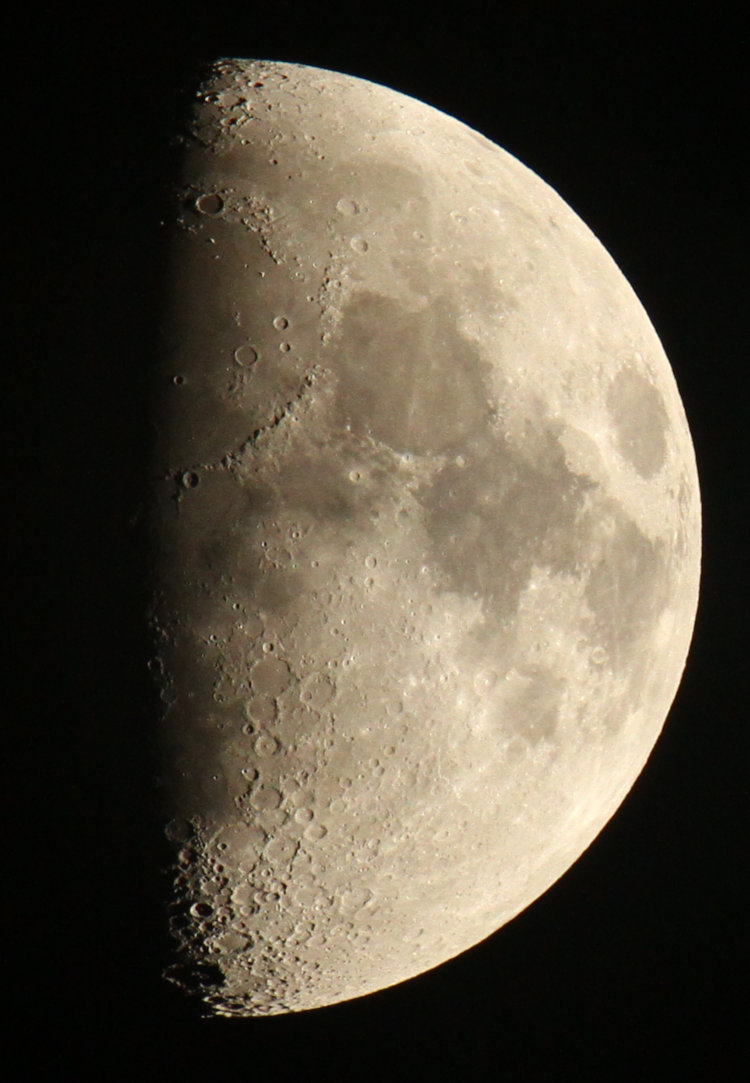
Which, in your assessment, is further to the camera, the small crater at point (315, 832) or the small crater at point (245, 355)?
the small crater at point (315, 832)

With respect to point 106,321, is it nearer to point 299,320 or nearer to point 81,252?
point 81,252

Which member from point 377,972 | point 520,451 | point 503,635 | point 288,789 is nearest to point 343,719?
point 288,789

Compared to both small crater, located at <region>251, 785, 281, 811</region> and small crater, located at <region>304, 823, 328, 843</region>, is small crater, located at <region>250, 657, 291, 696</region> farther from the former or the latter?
small crater, located at <region>304, 823, 328, 843</region>

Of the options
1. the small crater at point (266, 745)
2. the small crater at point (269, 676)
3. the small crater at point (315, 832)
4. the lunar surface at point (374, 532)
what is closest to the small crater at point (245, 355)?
the lunar surface at point (374, 532)

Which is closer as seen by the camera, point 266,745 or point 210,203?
point 266,745

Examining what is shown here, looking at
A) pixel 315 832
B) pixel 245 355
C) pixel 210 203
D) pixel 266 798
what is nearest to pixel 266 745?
pixel 266 798

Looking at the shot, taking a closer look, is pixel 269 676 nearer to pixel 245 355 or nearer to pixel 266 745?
pixel 266 745

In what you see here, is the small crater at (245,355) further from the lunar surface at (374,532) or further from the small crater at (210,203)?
the small crater at (210,203)

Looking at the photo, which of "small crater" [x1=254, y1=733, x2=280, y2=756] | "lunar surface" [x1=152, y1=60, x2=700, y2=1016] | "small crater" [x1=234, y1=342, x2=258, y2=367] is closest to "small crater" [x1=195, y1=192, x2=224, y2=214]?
"lunar surface" [x1=152, y1=60, x2=700, y2=1016]
